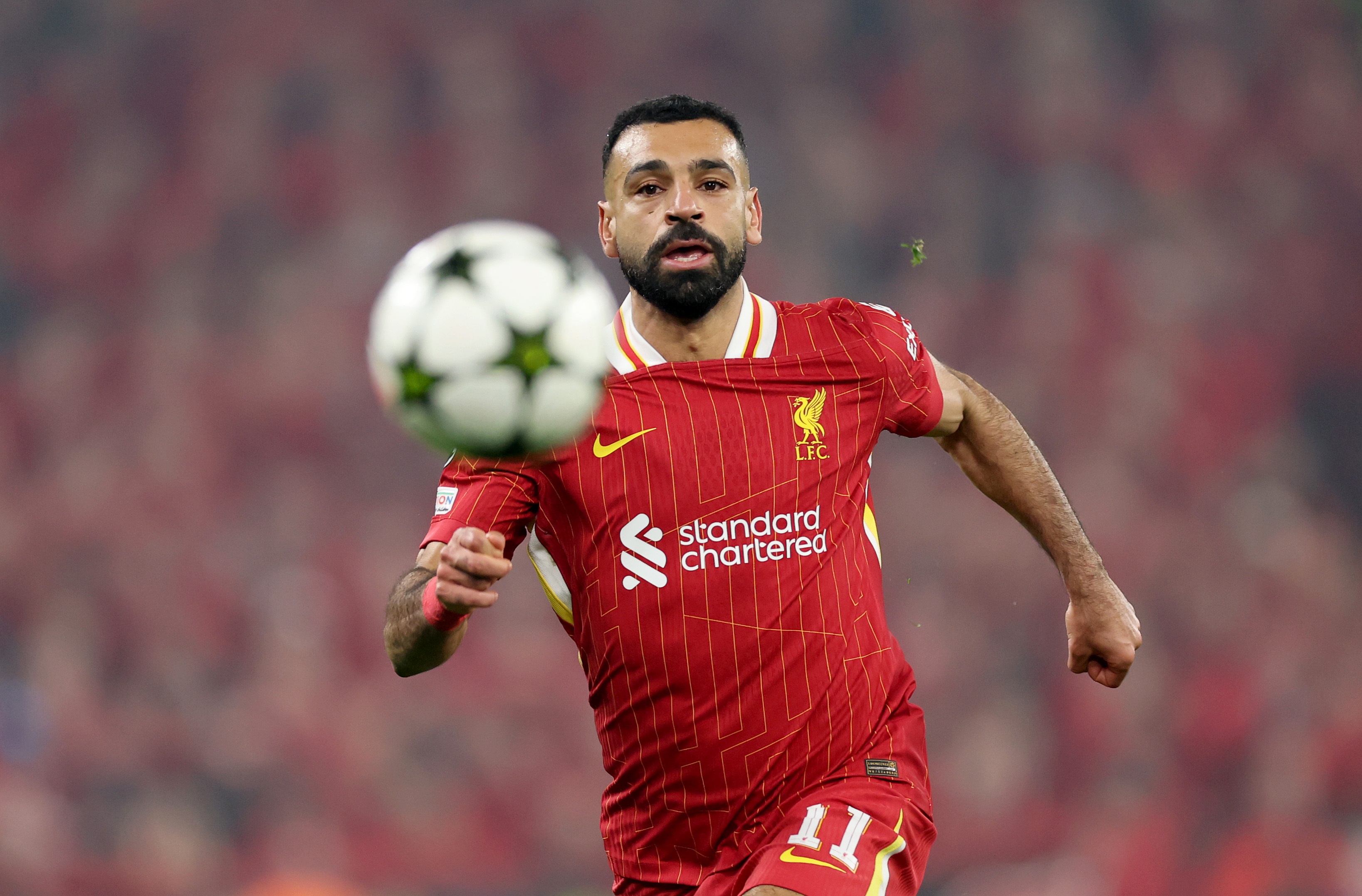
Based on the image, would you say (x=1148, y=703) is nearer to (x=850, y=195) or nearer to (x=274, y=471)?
(x=850, y=195)

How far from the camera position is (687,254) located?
3.23 metres

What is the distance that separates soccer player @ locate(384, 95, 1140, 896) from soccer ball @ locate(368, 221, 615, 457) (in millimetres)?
640

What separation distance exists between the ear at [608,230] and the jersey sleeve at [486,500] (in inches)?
24.8

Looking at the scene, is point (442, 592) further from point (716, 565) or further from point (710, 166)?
point (710, 166)

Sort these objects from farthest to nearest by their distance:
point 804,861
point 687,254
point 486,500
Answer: point 687,254 < point 486,500 < point 804,861

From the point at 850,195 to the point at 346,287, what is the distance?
124 inches

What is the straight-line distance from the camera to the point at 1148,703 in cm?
757

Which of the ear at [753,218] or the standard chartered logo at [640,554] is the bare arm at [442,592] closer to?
the standard chartered logo at [640,554]

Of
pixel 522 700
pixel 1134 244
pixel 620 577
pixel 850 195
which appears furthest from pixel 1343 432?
pixel 620 577

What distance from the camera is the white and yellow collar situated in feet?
10.6

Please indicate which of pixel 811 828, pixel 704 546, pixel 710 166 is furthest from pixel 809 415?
pixel 811 828

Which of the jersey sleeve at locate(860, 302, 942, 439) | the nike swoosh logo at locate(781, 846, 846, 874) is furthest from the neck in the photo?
the nike swoosh logo at locate(781, 846, 846, 874)

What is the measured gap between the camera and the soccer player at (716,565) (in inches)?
119

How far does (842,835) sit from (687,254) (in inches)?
50.9
